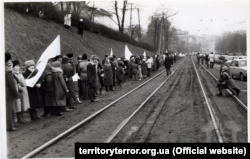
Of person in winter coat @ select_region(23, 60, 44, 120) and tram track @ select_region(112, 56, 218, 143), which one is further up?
person in winter coat @ select_region(23, 60, 44, 120)

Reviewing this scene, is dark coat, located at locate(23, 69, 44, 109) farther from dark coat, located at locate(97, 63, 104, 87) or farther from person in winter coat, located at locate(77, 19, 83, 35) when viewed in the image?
person in winter coat, located at locate(77, 19, 83, 35)

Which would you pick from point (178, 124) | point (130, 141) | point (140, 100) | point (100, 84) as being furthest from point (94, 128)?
point (100, 84)

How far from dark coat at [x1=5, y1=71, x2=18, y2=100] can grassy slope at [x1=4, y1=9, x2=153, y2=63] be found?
916 mm

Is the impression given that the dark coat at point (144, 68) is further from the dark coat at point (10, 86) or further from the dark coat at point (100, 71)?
the dark coat at point (10, 86)

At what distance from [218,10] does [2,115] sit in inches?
213

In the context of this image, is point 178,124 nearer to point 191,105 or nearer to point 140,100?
point 191,105

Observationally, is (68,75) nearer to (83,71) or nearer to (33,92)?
(83,71)

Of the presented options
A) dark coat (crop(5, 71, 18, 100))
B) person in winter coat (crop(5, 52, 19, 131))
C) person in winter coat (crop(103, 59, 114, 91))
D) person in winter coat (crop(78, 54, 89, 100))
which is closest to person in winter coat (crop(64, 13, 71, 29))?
person in winter coat (crop(103, 59, 114, 91))

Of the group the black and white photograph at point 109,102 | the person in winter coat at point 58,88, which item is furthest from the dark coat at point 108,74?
the person in winter coat at point 58,88

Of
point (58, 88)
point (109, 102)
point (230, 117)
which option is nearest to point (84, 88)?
Result: point (109, 102)

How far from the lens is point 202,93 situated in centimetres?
970

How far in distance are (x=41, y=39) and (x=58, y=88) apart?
4.12 meters

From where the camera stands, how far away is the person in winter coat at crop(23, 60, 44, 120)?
7.06 meters

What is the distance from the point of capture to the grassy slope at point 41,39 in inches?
318
